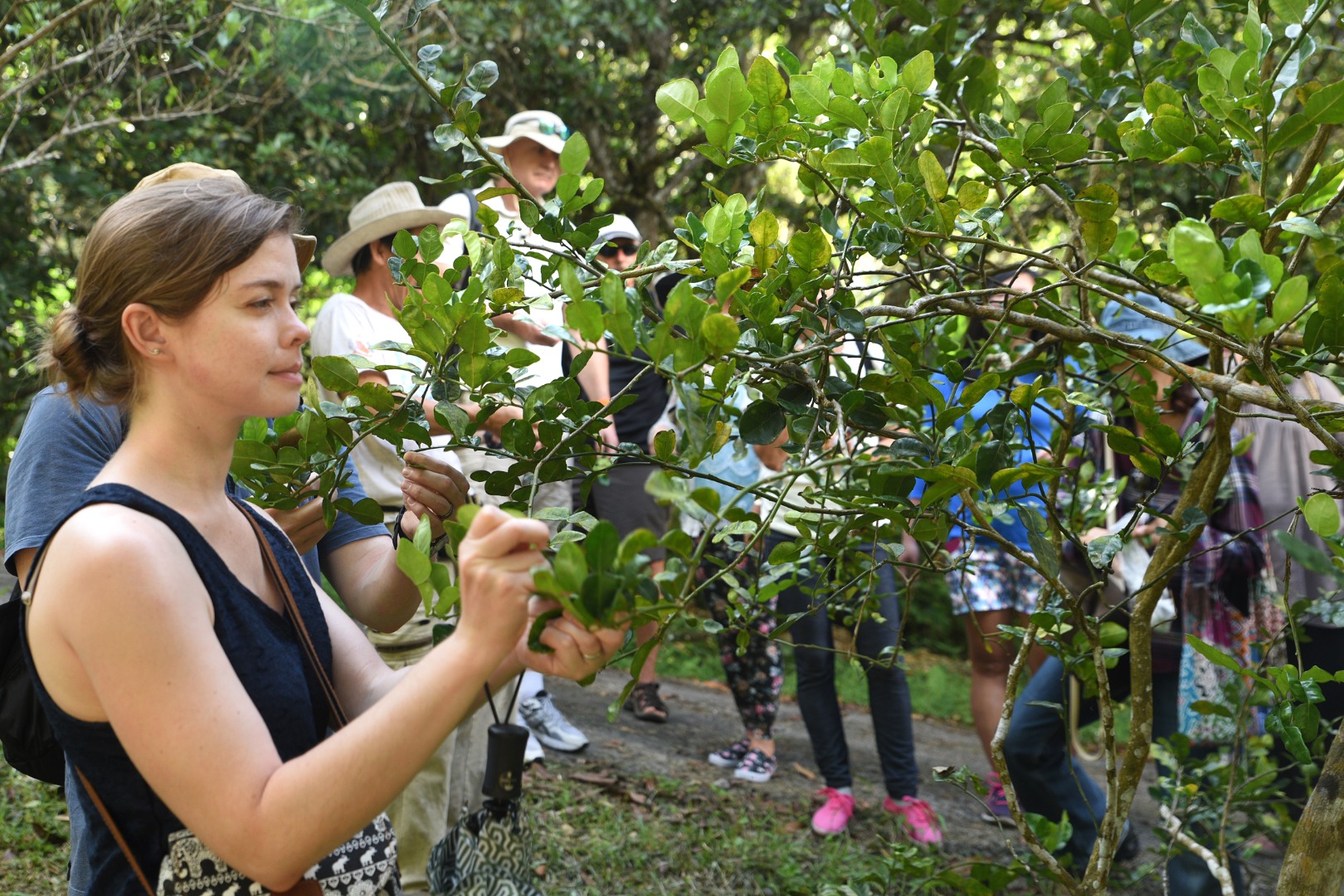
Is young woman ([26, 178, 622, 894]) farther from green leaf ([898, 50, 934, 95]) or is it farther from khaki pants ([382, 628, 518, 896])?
khaki pants ([382, 628, 518, 896])

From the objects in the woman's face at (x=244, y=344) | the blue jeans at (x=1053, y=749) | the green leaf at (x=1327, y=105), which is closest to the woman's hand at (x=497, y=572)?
the woman's face at (x=244, y=344)

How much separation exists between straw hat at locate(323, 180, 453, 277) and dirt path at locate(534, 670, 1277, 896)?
218 centimetres

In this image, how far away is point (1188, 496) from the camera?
76.5 inches

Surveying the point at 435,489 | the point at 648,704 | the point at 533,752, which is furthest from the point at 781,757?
the point at 435,489

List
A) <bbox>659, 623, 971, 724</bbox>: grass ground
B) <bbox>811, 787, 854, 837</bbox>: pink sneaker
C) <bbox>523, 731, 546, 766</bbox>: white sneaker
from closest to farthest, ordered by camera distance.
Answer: <bbox>811, 787, 854, 837</bbox>: pink sneaker
<bbox>523, 731, 546, 766</bbox>: white sneaker
<bbox>659, 623, 971, 724</bbox>: grass ground

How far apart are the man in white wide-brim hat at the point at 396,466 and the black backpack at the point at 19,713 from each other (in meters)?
1.21

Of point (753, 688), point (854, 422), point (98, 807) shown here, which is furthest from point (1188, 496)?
point (753, 688)

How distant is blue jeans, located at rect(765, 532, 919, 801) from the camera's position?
4.25 meters

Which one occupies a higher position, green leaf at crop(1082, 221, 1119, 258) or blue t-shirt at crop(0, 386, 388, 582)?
green leaf at crop(1082, 221, 1119, 258)

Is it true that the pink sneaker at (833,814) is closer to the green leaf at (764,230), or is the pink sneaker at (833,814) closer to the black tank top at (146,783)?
the black tank top at (146,783)

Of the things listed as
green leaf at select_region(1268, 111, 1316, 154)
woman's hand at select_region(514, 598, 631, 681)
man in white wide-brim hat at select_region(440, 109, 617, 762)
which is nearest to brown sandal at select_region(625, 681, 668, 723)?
man in white wide-brim hat at select_region(440, 109, 617, 762)

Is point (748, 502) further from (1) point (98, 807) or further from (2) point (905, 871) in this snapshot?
(1) point (98, 807)

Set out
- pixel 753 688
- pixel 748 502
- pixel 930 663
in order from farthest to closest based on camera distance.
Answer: pixel 930 663
pixel 753 688
pixel 748 502

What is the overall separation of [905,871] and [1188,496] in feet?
3.35
